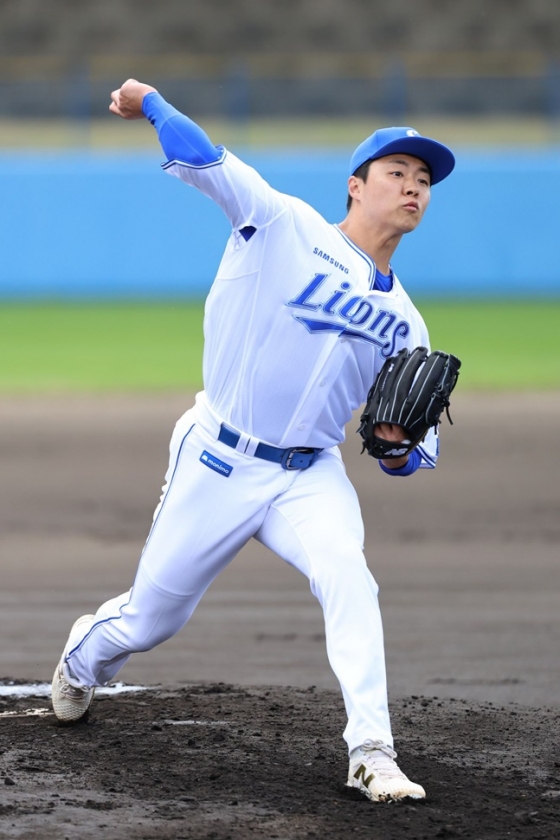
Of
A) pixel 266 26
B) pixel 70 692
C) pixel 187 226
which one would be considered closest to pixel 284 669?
pixel 70 692

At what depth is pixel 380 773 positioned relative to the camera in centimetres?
387

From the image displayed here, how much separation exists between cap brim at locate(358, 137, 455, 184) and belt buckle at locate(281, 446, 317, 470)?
38.6 inches

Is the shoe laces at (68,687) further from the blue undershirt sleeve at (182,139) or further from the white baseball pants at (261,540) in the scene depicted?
the blue undershirt sleeve at (182,139)

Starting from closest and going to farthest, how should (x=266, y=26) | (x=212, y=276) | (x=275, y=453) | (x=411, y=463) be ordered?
1. (x=275, y=453)
2. (x=411, y=463)
3. (x=212, y=276)
4. (x=266, y=26)

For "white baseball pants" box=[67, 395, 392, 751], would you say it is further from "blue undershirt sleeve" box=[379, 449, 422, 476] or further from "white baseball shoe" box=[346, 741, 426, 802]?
"blue undershirt sleeve" box=[379, 449, 422, 476]

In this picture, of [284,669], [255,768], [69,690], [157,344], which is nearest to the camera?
[255,768]

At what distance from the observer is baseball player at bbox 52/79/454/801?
13.2 ft

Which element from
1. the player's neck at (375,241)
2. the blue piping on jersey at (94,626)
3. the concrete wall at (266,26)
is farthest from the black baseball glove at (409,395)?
the concrete wall at (266,26)

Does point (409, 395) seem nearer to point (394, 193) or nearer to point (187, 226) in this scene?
point (394, 193)

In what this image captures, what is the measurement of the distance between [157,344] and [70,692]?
37.0ft

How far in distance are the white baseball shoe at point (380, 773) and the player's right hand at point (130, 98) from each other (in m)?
2.08

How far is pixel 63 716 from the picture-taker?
4770 mm

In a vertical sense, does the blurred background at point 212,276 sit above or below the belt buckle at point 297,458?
above

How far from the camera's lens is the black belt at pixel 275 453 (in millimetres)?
4234
